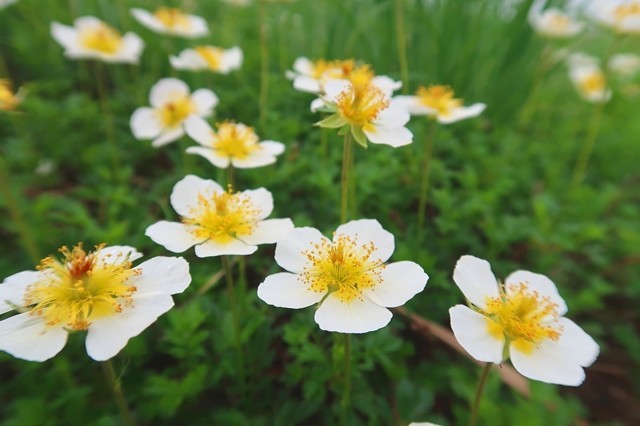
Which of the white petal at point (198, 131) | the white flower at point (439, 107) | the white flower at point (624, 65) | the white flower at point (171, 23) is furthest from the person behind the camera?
the white flower at point (624, 65)

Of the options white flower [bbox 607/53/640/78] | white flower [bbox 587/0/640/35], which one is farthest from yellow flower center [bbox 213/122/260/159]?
white flower [bbox 607/53/640/78]

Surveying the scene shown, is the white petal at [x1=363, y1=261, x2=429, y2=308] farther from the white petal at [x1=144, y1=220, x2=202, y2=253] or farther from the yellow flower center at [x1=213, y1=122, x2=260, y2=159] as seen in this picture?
the yellow flower center at [x1=213, y1=122, x2=260, y2=159]

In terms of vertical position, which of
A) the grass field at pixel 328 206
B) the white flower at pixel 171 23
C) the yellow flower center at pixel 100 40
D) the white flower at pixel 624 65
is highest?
the white flower at pixel 171 23

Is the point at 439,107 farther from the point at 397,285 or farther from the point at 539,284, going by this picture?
the point at 397,285

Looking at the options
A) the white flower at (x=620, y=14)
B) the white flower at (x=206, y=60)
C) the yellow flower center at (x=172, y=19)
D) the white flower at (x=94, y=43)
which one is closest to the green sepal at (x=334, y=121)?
the white flower at (x=206, y=60)

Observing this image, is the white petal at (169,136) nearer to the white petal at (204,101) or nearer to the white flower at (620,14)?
the white petal at (204,101)

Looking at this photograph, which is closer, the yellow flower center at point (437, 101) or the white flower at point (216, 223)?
the white flower at point (216, 223)
